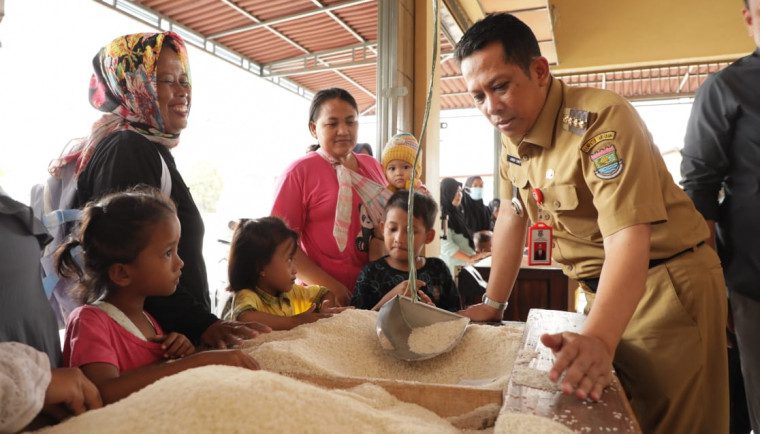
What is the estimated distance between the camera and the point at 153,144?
1343 millimetres

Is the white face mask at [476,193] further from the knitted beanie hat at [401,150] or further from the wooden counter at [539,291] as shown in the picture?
the knitted beanie hat at [401,150]

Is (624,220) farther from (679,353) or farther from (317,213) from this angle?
(317,213)

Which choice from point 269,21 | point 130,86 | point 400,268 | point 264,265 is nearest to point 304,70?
point 269,21

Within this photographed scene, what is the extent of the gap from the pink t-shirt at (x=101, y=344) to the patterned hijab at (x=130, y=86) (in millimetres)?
492

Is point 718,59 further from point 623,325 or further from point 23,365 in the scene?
point 23,365

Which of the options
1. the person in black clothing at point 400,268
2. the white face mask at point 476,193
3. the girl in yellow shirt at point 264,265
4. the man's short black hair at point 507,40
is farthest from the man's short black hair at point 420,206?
the white face mask at point 476,193

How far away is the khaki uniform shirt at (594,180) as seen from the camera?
1.04 m

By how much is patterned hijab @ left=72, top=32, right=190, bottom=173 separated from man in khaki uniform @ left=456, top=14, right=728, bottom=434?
79 cm

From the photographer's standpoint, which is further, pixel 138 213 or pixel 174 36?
pixel 174 36

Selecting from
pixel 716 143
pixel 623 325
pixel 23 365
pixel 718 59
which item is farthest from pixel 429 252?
pixel 718 59

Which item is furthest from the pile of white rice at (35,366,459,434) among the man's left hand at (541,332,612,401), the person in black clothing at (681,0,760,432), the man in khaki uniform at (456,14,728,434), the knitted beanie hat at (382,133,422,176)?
the knitted beanie hat at (382,133,422,176)

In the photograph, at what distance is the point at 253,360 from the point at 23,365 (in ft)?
1.26

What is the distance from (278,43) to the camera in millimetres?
5242

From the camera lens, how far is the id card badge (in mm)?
1326
